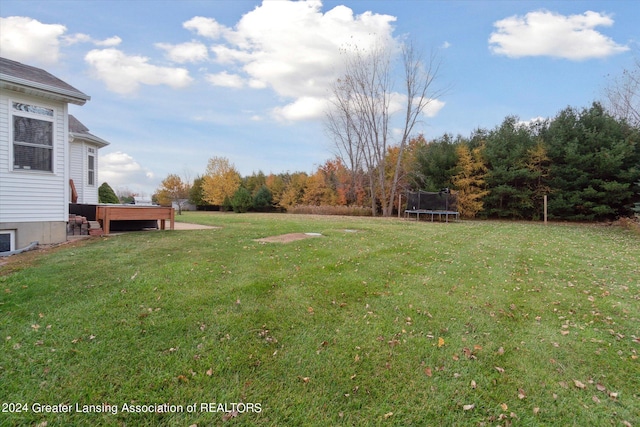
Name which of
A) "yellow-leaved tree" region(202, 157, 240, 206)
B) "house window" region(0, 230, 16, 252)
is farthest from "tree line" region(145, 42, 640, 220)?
"house window" region(0, 230, 16, 252)

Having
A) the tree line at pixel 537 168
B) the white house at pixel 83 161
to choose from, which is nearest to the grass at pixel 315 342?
the white house at pixel 83 161

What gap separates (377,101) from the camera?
69.3 ft

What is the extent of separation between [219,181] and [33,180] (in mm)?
23629

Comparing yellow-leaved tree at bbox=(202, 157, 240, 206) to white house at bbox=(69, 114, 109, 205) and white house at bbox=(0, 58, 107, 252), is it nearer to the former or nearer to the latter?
white house at bbox=(69, 114, 109, 205)

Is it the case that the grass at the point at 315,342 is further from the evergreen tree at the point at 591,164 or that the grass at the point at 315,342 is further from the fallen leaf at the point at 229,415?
the evergreen tree at the point at 591,164

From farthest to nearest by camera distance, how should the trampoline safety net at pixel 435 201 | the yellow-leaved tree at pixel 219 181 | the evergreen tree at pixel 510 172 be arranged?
the yellow-leaved tree at pixel 219 181, the evergreen tree at pixel 510 172, the trampoline safety net at pixel 435 201

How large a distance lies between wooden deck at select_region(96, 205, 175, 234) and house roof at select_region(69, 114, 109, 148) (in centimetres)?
440

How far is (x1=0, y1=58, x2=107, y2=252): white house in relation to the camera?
5.82 meters

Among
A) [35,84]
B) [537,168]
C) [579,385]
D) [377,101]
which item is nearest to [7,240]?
[35,84]

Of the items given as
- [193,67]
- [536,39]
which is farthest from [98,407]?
[536,39]

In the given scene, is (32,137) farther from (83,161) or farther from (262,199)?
(262,199)

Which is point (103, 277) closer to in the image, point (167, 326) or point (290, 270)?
point (167, 326)

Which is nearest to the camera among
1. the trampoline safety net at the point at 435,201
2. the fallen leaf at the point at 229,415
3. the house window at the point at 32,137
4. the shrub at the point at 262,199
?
the fallen leaf at the point at 229,415

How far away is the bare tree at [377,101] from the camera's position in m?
19.6
